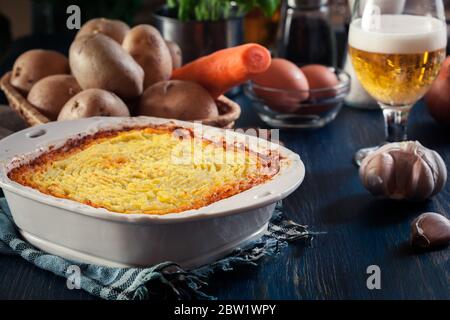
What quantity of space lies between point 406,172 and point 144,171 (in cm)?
45

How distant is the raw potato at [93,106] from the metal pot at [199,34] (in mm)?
424

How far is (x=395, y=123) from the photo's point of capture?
5.18 feet

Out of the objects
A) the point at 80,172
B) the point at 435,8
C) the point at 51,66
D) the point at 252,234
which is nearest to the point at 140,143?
the point at 80,172

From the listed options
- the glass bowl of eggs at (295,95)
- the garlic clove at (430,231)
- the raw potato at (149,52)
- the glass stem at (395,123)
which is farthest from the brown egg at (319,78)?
the garlic clove at (430,231)

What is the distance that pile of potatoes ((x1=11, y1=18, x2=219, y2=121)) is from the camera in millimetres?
1505

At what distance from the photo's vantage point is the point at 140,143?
1312 mm

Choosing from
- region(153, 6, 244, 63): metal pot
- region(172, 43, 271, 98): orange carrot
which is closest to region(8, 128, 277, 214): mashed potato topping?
region(172, 43, 271, 98): orange carrot

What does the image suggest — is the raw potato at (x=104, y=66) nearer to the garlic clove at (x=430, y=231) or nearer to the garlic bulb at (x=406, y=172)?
the garlic bulb at (x=406, y=172)

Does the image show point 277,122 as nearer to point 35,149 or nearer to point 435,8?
point 435,8

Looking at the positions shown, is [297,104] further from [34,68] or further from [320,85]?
[34,68]

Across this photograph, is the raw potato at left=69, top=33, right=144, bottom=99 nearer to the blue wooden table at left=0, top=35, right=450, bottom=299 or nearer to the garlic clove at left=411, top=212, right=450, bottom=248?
the blue wooden table at left=0, top=35, right=450, bottom=299
